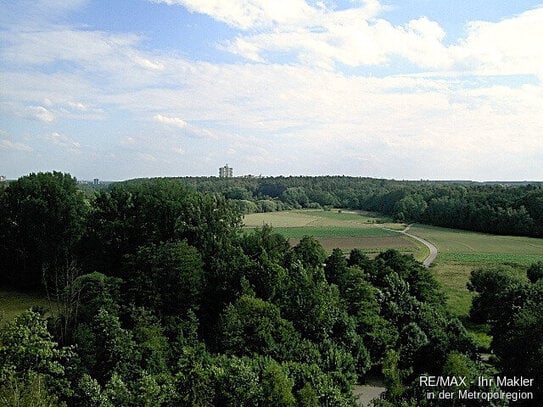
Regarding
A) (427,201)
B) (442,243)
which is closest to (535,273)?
(442,243)

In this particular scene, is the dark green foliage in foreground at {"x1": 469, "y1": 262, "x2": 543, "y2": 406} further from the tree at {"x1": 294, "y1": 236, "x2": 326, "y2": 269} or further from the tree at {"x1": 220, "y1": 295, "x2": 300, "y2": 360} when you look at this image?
the tree at {"x1": 294, "y1": 236, "x2": 326, "y2": 269}

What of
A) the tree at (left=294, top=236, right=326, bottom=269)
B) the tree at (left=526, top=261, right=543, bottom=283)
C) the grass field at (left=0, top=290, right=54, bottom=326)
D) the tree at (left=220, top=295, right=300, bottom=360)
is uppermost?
the tree at (left=294, top=236, right=326, bottom=269)

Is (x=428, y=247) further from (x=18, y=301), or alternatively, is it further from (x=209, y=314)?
(x=18, y=301)

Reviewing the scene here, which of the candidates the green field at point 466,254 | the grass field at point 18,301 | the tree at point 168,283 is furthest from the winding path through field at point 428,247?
the grass field at point 18,301

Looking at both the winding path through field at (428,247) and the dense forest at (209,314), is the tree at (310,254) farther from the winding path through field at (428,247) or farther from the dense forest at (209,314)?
the winding path through field at (428,247)

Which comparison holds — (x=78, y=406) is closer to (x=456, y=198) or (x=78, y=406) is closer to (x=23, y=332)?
(x=23, y=332)

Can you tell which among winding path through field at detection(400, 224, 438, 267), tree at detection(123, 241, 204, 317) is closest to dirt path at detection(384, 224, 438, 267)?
winding path through field at detection(400, 224, 438, 267)
